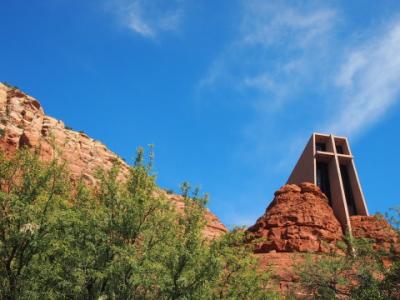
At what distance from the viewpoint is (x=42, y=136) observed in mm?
36125

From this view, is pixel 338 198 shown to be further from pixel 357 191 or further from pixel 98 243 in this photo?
pixel 98 243

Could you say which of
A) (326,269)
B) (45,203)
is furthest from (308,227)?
(45,203)

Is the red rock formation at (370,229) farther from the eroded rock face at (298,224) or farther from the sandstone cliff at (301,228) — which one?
the eroded rock face at (298,224)

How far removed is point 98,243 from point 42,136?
23.7 meters

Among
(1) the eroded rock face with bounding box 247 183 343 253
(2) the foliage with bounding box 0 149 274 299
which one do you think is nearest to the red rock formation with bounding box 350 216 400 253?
(1) the eroded rock face with bounding box 247 183 343 253

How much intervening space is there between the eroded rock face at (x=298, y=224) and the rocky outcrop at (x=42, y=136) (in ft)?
21.3

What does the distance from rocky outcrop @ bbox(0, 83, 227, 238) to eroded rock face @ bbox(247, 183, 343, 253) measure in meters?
6.49

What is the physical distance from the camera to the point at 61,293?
48.6ft

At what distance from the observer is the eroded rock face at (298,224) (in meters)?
38.9

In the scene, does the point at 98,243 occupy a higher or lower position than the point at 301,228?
lower

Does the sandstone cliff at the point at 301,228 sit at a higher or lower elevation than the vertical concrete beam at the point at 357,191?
lower

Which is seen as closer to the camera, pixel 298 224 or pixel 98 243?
pixel 98 243

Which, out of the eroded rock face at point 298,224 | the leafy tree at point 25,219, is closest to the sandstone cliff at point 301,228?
the eroded rock face at point 298,224

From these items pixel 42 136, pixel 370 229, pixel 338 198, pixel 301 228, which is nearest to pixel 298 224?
pixel 301 228
